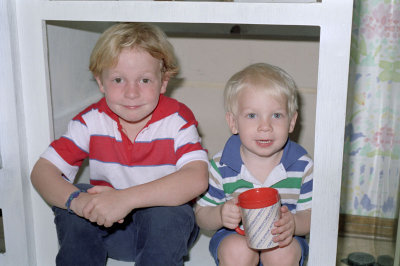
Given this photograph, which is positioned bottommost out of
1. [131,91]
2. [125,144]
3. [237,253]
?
[237,253]

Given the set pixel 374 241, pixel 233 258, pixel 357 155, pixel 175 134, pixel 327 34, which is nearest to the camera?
pixel 327 34

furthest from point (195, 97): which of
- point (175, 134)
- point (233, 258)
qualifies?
point (233, 258)

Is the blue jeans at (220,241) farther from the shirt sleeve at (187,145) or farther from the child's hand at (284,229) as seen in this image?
the shirt sleeve at (187,145)

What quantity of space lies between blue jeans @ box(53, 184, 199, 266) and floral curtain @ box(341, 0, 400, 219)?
52 centimetres

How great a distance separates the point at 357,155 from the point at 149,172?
2.31 feet

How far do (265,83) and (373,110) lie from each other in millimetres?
556

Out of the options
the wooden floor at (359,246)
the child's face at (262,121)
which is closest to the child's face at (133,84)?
the child's face at (262,121)

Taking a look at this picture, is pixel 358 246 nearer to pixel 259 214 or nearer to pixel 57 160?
pixel 259 214

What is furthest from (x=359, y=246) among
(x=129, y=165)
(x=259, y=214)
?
(x=129, y=165)

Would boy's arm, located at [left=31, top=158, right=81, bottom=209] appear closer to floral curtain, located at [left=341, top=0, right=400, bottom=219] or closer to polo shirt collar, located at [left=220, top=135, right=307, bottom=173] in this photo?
polo shirt collar, located at [left=220, top=135, right=307, bottom=173]

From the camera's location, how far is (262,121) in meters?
1.00

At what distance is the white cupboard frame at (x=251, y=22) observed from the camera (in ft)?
2.85

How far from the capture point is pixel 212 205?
108 centimetres

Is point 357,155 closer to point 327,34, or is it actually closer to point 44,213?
point 327,34
